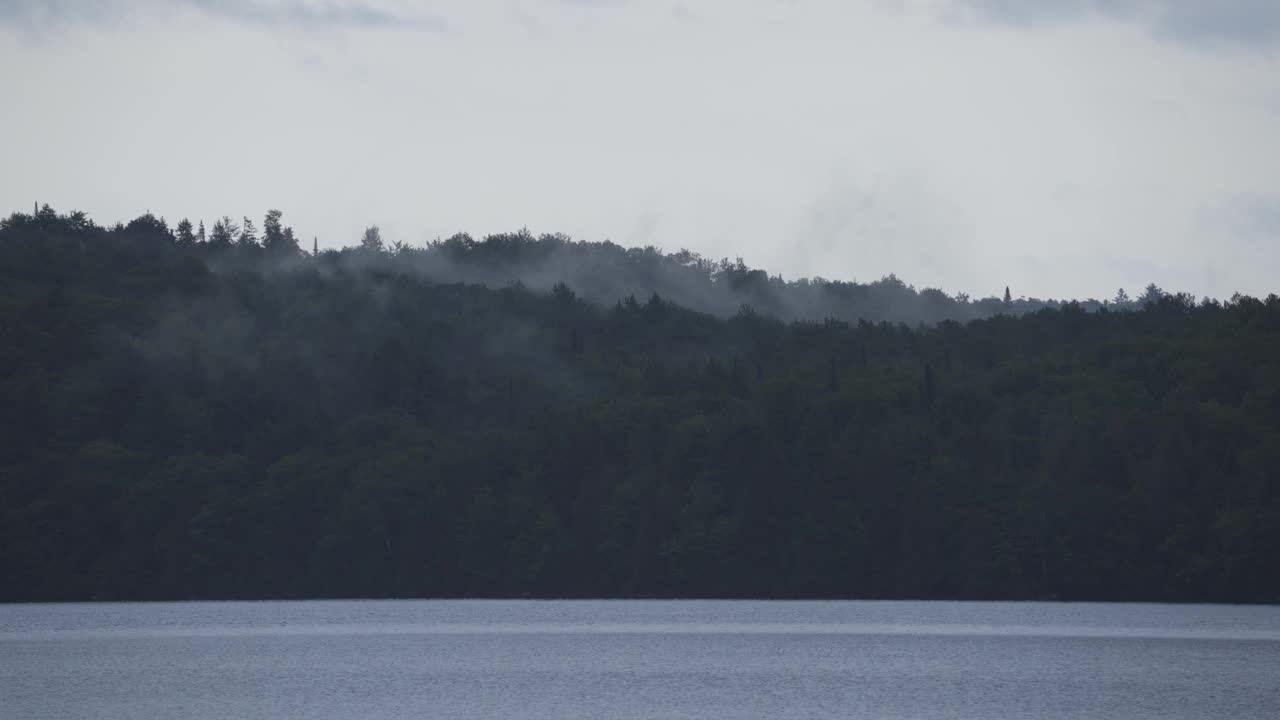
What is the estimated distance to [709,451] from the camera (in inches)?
6171

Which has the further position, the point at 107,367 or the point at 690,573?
the point at 107,367

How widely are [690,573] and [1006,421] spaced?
105 ft

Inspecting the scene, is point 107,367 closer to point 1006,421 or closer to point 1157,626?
point 1006,421

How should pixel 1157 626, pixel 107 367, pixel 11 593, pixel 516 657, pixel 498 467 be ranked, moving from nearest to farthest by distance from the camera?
pixel 516 657
pixel 1157 626
pixel 11 593
pixel 498 467
pixel 107 367

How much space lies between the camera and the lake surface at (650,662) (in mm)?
60062

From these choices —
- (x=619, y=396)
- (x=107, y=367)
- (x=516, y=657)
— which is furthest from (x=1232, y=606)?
(x=107, y=367)

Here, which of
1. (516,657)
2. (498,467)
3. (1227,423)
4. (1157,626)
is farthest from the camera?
(498,467)

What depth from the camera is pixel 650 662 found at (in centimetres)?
8150

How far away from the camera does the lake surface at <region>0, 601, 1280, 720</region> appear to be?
197ft

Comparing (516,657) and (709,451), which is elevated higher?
(709,451)

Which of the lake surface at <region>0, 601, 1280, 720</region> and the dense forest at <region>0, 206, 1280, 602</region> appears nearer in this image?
the lake surface at <region>0, 601, 1280, 720</region>

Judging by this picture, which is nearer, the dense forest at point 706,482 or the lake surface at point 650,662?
the lake surface at point 650,662

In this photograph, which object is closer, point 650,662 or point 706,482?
point 650,662

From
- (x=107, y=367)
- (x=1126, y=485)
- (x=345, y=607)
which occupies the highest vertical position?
(x=107, y=367)
